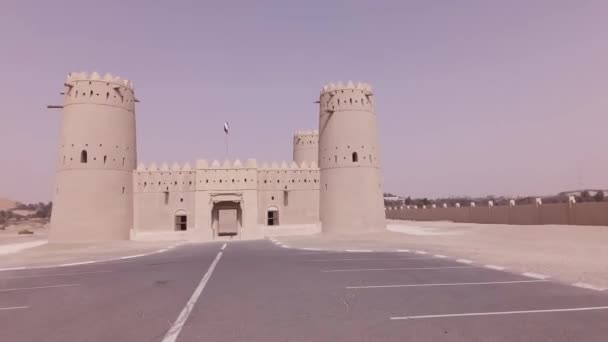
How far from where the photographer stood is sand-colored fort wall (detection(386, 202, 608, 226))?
92.2 ft

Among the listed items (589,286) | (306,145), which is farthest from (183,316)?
(306,145)

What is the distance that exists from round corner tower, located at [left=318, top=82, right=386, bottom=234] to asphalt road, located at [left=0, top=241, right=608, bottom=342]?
2251 centimetres

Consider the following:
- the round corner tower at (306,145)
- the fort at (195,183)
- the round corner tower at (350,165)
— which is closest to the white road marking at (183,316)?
the fort at (195,183)

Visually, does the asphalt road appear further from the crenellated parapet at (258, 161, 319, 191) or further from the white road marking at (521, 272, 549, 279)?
the crenellated parapet at (258, 161, 319, 191)

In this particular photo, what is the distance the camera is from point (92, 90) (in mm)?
32875

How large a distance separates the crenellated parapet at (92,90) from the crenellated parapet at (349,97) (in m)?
16.5

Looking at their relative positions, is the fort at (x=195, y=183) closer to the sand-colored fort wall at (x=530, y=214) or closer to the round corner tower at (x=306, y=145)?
Result: the sand-colored fort wall at (x=530, y=214)

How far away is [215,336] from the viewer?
5.76m

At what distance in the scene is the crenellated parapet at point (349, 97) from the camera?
3619cm

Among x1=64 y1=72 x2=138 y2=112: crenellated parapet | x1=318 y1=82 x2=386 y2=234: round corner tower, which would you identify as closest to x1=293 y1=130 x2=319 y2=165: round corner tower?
x1=318 y1=82 x2=386 y2=234: round corner tower

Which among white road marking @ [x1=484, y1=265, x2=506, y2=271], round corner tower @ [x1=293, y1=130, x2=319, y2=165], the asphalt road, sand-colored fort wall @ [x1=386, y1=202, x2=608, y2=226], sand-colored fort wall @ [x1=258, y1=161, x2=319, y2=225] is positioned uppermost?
round corner tower @ [x1=293, y1=130, x2=319, y2=165]

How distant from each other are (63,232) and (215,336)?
101 feet

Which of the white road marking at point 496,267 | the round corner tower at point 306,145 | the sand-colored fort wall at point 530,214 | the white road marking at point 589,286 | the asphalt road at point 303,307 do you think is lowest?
the white road marking at point 496,267

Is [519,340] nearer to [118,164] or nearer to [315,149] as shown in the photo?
[118,164]
